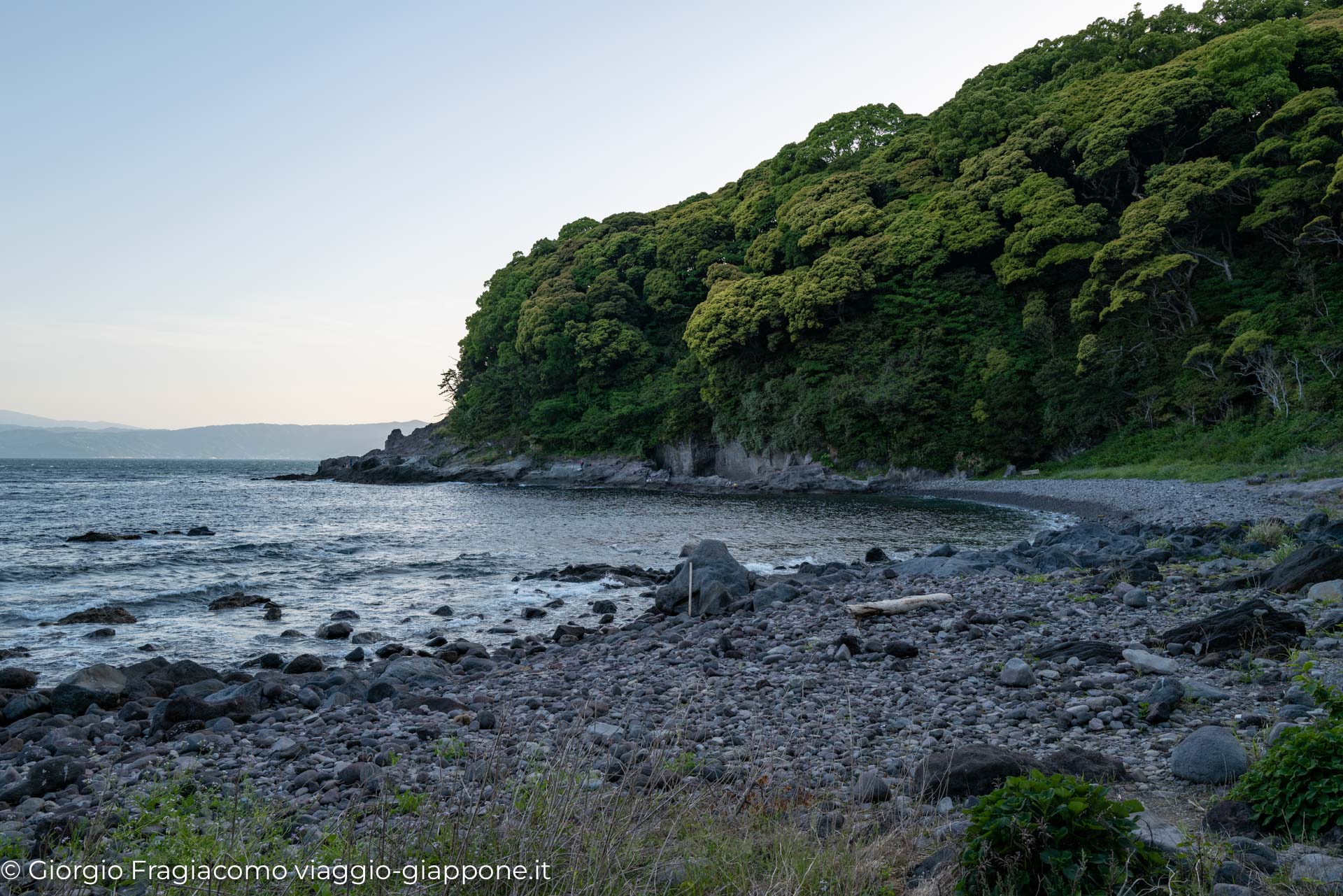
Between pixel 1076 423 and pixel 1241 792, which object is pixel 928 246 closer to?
pixel 1076 423

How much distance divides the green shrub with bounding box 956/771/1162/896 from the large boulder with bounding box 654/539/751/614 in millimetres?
10247

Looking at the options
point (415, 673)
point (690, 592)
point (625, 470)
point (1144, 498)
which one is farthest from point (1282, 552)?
point (625, 470)

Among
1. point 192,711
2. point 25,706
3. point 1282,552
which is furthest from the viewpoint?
point 1282,552

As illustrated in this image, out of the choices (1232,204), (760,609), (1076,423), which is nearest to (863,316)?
(1076,423)

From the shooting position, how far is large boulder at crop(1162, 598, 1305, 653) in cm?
698

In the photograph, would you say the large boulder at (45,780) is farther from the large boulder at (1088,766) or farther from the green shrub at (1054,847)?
the large boulder at (1088,766)

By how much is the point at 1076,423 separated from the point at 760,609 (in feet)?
114

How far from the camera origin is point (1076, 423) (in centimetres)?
4025

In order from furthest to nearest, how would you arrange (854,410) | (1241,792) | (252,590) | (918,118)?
(918,118) → (854,410) → (252,590) → (1241,792)

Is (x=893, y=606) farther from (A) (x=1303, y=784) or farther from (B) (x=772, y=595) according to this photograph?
(A) (x=1303, y=784)

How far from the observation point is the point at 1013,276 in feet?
146

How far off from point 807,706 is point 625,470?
54096 millimetres

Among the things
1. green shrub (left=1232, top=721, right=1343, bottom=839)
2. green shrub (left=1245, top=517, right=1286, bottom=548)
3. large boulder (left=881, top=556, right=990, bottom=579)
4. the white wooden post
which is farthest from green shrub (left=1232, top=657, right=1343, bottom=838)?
green shrub (left=1245, top=517, right=1286, bottom=548)

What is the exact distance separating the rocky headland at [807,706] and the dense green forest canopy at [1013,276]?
28.1 metres
